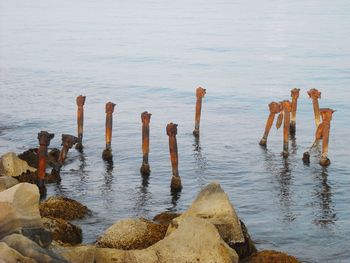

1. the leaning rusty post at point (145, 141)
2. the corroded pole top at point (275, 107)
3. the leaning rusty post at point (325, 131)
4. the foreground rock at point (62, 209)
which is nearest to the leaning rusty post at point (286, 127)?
the corroded pole top at point (275, 107)

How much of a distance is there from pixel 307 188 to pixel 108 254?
695 inches

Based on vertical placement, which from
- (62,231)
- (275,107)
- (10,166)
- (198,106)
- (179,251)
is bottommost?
(62,231)

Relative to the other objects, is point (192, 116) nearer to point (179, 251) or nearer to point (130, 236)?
point (130, 236)

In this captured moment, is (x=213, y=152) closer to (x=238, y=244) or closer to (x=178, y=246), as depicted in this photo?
(x=238, y=244)

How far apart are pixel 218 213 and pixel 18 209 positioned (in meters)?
7.25

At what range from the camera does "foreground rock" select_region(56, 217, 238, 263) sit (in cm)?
1962

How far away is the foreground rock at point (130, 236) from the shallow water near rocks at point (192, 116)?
4193 mm

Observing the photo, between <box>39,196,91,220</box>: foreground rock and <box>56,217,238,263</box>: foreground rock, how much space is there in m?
7.80

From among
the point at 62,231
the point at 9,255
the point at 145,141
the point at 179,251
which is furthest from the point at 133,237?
the point at 145,141

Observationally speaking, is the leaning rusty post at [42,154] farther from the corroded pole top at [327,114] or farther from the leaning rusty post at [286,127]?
the corroded pole top at [327,114]

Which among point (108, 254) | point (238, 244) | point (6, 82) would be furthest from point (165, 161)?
point (6, 82)

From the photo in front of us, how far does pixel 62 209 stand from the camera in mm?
28578

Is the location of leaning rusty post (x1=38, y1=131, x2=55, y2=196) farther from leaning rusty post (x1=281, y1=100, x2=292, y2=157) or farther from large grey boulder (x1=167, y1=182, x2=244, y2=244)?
leaning rusty post (x1=281, y1=100, x2=292, y2=157)

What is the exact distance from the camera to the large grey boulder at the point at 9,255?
54.5ft
